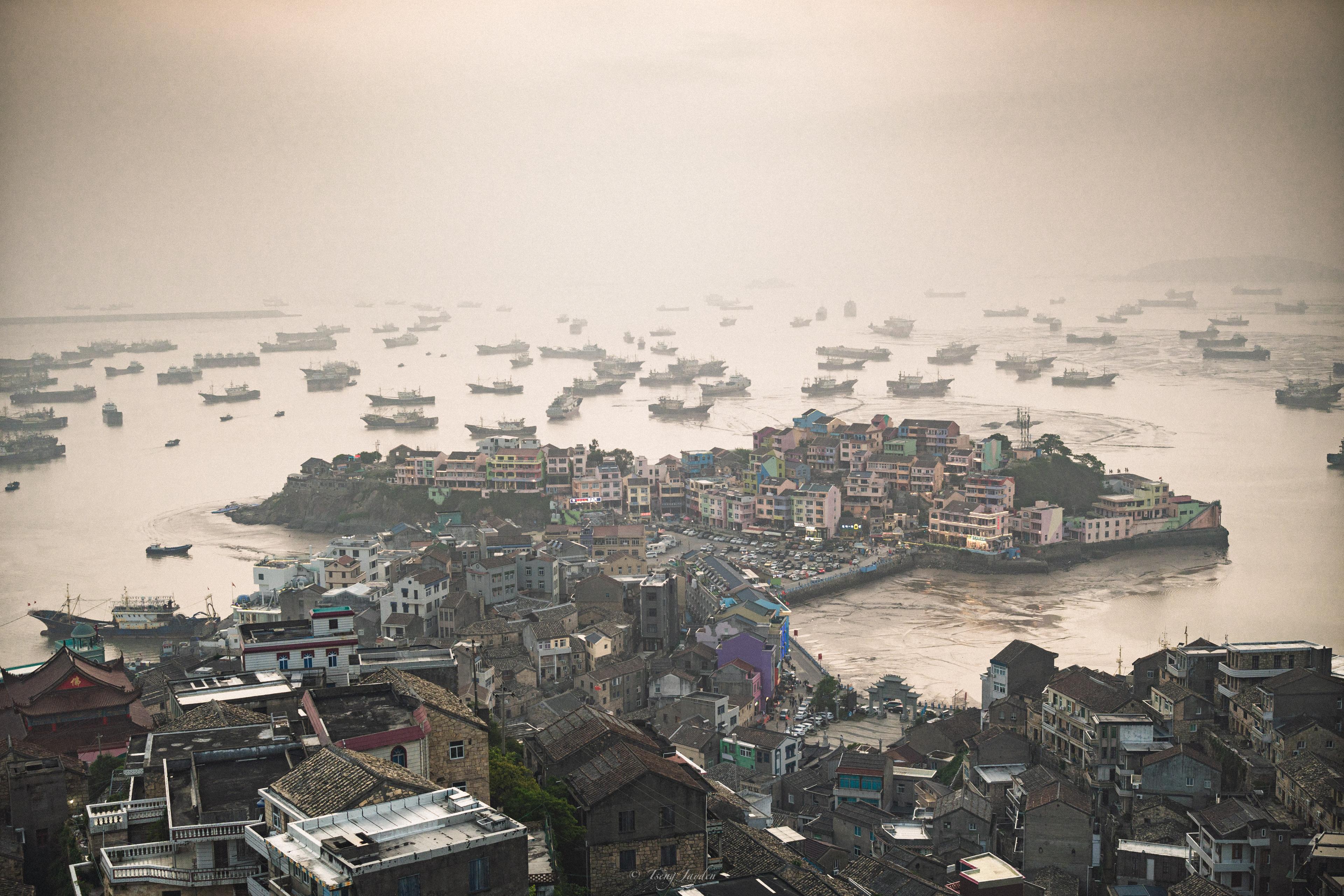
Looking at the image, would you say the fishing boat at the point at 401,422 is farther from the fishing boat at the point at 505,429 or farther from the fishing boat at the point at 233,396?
the fishing boat at the point at 233,396

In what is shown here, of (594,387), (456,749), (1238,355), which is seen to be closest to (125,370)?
(594,387)

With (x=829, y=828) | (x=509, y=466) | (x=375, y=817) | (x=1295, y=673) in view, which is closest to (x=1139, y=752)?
(x=1295, y=673)

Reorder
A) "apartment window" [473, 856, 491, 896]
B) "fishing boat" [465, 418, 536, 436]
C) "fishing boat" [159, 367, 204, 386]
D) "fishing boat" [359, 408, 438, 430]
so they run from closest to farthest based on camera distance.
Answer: "apartment window" [473, 856, 491, 896]
"fishing boat" [465, 418, 536, 436]
"fishing boat" [359, 408, 438, 430]
"fishing boat" [159, 367, 204, 386]

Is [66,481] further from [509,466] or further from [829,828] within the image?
[829,828]

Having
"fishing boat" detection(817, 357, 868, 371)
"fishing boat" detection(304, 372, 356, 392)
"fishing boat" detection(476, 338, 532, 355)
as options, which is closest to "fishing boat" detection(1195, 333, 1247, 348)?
"fishing boat" detection(817, 357, 868, 371)

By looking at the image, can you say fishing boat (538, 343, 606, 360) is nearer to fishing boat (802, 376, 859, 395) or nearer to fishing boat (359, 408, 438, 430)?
fishing boat (802, 376, 859, 395)

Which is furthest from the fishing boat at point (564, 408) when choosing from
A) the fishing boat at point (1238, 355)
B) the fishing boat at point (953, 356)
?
the fishing boat at point (1238, 355)

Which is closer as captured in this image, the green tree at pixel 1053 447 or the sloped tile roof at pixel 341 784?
the sloped tile roof at pixel 341 784
